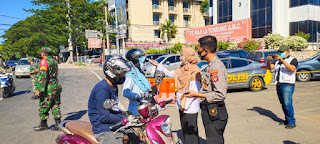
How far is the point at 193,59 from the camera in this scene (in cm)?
371

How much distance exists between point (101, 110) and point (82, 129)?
0.49 meters

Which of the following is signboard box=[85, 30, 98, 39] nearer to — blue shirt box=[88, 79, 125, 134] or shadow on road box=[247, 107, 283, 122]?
shadow on road box=[247, 107, 283, 122]

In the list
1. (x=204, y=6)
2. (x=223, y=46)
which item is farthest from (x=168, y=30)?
(x=223, y=46)

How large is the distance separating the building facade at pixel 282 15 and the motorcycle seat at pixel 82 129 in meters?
35.9

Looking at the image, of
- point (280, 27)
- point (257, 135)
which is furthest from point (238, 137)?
point (280, 27)

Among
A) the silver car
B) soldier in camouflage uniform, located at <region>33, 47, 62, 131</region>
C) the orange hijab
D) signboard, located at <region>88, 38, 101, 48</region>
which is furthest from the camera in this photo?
signboard, located at <region>88, 38, 101, 48</region>

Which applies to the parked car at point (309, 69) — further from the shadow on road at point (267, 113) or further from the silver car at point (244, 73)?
the shadow on road at point (267, 113)

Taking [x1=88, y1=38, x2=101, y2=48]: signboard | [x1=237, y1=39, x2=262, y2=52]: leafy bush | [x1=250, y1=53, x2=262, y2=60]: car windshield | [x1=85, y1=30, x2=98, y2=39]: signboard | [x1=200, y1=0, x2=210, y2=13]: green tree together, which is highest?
[x1=200, y1=0, x2=210, y2=13]: green tree

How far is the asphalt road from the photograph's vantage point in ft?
16.2

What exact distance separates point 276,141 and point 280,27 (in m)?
34.6

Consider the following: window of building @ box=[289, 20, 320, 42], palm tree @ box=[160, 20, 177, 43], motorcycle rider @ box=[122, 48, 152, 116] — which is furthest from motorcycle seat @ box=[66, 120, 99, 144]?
palm tree @ box=[160, 20, 177, 43]

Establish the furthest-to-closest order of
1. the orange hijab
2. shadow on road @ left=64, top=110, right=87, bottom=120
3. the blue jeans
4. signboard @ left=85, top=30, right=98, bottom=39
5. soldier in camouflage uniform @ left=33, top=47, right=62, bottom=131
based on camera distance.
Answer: signboard @ left=85, top=30, right=98, bottom=39
shadow on road @ left=64, top=110, right=87, bottom=120
soldier in camouflage uniform @ left=33, top=47, right=62, bottom=131
the blue jeans
the orange hijab

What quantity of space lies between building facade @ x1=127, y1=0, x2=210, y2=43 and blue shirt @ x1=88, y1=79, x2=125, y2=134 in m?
46.9

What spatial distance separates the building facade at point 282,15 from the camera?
32062 mm
